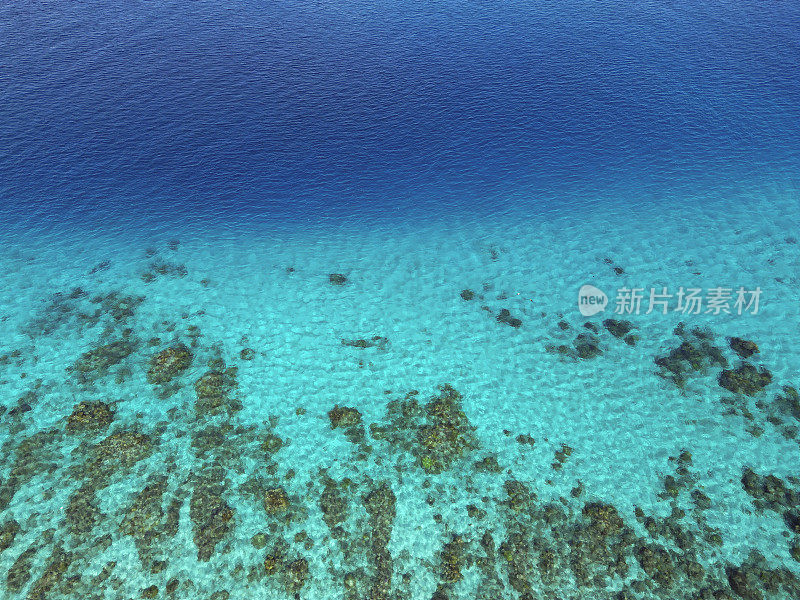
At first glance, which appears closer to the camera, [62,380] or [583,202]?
[62,380]

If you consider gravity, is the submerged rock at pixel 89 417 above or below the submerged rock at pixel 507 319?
below

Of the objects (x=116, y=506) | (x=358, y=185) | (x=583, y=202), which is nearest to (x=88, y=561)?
(x=116, y=506)

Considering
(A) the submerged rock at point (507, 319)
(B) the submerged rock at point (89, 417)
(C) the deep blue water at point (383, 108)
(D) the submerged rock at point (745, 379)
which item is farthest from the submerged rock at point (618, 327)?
(B) the submerged rock at point (89, 417)

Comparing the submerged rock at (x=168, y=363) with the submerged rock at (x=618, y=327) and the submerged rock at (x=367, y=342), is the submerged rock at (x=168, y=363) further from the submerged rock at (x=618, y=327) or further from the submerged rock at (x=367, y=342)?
the submerged rock at (x=618, y=327)

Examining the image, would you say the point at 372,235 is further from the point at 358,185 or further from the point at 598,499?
the point at 598,499

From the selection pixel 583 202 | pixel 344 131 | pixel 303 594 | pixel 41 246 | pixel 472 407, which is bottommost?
pixel 303 594

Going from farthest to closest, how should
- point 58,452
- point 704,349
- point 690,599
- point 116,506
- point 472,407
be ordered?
point 704,349 < point 472,407 < point 58,452 < point 116,506 < point 690,599

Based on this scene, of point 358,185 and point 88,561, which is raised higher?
point 358,185

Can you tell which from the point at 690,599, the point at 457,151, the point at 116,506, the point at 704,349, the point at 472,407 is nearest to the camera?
the point at 690,599
